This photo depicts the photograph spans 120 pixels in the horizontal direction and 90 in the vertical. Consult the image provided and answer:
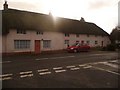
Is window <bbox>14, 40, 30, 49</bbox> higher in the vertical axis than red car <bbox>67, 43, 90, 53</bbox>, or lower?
higher

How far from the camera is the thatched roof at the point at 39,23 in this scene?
28453 millimetres

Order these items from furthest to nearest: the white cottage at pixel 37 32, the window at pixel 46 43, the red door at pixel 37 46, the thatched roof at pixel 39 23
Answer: the window at pixel 46 43, the red door at pixel 37 46, the thatched roof at pixel 39 23, the white cottage at pixel 37 32

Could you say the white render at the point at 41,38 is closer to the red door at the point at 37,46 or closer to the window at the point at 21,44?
the window at the point at 21,44

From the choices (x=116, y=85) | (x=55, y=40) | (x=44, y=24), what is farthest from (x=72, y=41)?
(x=116, y=85)

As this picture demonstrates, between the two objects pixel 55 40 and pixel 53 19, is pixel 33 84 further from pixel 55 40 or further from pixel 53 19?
pixel 53 19

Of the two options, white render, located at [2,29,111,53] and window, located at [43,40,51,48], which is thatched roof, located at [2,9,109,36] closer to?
white render, located at [2,29,111,53]

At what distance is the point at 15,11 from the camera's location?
1288 inches

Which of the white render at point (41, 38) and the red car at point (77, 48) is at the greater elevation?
the white render at point (41, 38)

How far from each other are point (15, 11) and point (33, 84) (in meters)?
26.0

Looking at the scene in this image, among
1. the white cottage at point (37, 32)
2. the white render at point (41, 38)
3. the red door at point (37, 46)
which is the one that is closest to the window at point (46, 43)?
the white cottage at point (37, 32)

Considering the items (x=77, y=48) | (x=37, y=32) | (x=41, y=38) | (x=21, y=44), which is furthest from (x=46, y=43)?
(x=77, y=48)

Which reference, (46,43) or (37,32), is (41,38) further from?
(46,43)

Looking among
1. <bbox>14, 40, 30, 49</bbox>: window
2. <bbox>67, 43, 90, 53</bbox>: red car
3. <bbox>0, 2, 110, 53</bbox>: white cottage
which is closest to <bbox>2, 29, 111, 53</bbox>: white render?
<bbox>0, 2, 110, 53</bbox>: white cottage

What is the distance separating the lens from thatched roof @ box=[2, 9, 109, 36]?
28.5m
